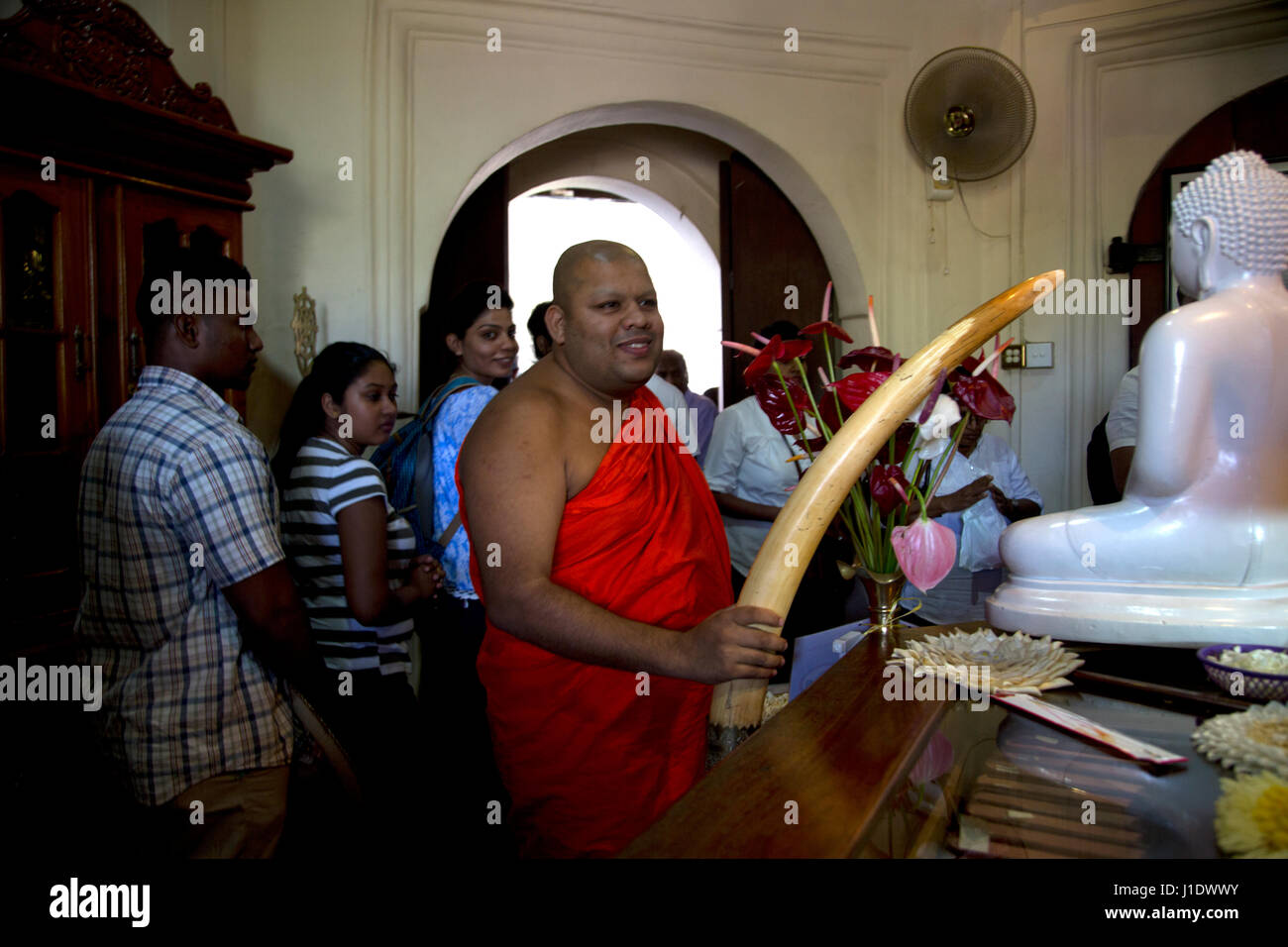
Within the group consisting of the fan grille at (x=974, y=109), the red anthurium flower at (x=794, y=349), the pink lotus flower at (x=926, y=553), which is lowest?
the pink lotus flower at (x=926, y=553)

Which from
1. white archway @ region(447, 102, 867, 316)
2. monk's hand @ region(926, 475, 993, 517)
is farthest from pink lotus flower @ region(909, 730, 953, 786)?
white archway @ region(447, 102, 867, 316)

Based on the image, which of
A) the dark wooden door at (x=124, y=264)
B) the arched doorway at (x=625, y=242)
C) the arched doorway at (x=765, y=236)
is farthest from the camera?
the arched doorway at (x=625, y=242)

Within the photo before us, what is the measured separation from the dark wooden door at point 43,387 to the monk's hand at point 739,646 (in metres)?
1.94

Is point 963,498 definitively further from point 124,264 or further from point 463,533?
point 124,264

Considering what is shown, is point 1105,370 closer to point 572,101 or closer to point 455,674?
point 572,101

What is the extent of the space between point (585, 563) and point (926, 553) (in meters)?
0.60

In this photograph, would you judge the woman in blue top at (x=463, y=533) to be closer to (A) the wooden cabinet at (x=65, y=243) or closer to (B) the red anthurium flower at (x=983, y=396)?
(A) the wooden cabinet at (x=65, y=243)

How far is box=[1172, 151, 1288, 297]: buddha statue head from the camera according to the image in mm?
1227

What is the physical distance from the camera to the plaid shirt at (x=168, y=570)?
5.45 ft

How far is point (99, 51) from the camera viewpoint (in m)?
2.47

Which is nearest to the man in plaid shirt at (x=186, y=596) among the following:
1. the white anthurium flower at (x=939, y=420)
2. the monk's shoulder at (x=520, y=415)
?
the monk's shoulder at (x=520, y=415)
